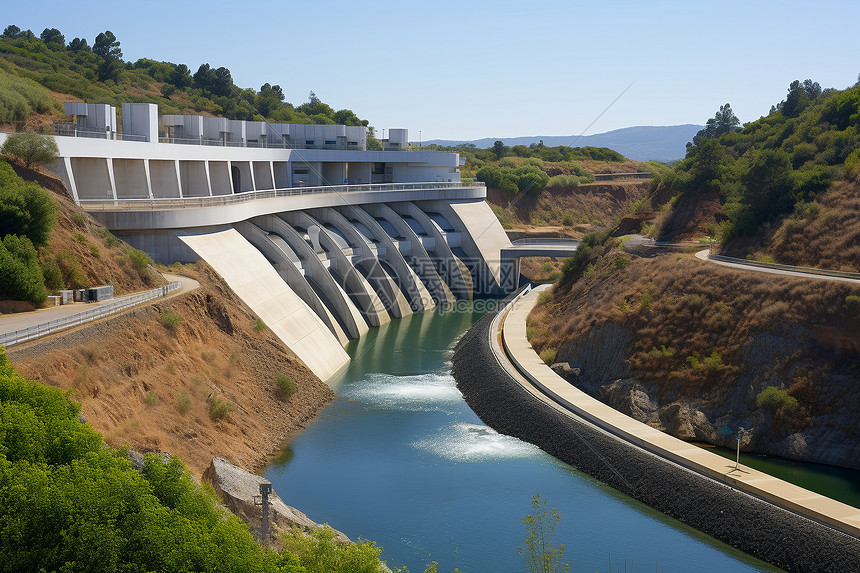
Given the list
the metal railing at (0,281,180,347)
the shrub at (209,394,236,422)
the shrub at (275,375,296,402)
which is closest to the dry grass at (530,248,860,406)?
the shrub at (275,375,296,402)

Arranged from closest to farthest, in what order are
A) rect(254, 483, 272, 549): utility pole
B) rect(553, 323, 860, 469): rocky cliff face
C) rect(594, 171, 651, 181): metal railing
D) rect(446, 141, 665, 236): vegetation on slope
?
rect(254, 483, 272, 549): utility pole, rect(553, 323, 860, 469): rocky cliff face, rect(446, 141, 665, 236): vegetation on slope, rect(594, 171, 651, 181): metal railing

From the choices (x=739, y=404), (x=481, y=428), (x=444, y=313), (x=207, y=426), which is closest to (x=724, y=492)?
(x=739, y=404)

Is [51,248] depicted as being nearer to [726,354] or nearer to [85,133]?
[85,133]

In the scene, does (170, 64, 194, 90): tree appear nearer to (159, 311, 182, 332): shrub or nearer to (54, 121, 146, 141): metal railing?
(54, 121, 146, 141): metal railing

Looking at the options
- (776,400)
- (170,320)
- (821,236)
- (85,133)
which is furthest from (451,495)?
(85,133)

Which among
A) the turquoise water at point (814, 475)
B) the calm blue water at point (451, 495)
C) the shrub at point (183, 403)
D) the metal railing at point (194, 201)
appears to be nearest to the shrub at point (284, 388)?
the calm blue water at point (451, 495)

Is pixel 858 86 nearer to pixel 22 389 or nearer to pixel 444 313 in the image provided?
pixel 444 313

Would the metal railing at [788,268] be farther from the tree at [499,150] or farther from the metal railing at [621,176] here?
the tree at [499,150]
